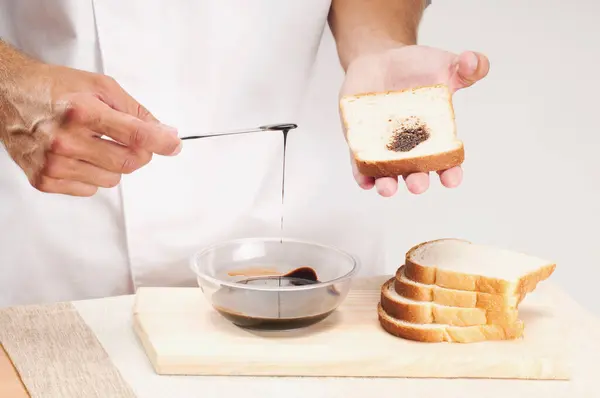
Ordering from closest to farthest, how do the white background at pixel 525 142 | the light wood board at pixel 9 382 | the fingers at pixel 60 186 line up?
1. the light wood board at pixel 9 382
2. the fingers at pixel 60 186
3. the white background at pixel 525 142

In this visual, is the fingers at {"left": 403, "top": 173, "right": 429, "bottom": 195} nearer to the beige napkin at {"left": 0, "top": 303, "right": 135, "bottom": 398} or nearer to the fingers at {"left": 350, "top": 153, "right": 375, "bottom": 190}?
the fingers at {"left": 350, "top": 153, "right": 375, "bottom": 190}

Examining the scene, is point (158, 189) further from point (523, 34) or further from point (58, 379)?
point (523, 34)

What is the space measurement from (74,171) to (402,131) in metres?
0.61

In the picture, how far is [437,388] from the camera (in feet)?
4.05

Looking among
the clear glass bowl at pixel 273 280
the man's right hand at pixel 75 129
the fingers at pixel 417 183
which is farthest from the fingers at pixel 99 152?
the fingers at pixel 417 183

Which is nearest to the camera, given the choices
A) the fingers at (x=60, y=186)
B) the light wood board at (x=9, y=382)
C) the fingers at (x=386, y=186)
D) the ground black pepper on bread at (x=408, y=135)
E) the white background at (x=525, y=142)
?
the light wood board at (x=9, y=382)

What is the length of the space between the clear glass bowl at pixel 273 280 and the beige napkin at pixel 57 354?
0.66 ft

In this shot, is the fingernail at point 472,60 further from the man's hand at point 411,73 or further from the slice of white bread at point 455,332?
the slice of white bread at point 455,332

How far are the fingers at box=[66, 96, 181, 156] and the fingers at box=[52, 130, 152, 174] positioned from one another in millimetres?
26

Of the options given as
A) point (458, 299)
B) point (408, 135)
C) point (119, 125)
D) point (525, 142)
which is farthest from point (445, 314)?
point (525, 142)

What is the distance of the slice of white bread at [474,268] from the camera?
1.36m

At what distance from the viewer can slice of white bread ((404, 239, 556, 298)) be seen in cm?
136

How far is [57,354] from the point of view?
1.29 metres

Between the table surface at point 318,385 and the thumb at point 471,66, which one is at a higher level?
the thumb at point 471,66
